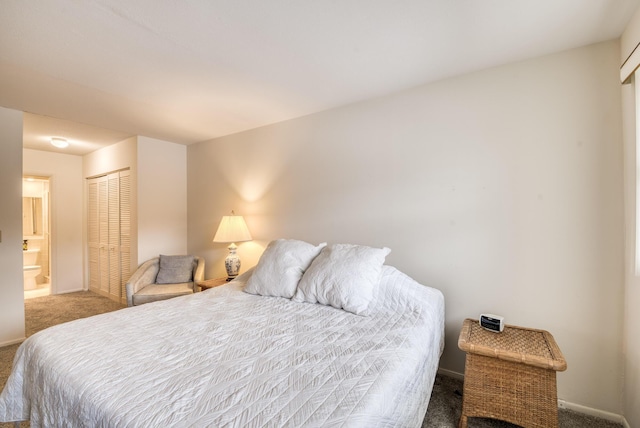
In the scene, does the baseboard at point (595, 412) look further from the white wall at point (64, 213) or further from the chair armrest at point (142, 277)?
the white wall at point (64, 213)

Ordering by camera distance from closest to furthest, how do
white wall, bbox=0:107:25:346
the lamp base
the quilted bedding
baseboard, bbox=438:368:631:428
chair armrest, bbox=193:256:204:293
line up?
the quilted bedding, baseboard, bbox=438:368:631:428, white wall, bbox=0:107:25:346, the lamp base, chair armrest, bbox=193:256:204:293

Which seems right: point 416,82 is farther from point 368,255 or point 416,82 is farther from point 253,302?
point 253,302

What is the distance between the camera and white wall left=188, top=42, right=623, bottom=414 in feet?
5.86

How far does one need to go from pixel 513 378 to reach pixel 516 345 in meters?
0.17

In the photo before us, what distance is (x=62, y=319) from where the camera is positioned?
3605 millimetres

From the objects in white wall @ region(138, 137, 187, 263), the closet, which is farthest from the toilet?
white wall @ region(138, 137, 187, 263)

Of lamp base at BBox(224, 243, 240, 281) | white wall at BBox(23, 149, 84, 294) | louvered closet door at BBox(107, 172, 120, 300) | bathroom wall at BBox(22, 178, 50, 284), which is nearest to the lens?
lamp base at BBox(224, 243, 240, 281)

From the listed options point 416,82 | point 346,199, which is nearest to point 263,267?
point 346,199

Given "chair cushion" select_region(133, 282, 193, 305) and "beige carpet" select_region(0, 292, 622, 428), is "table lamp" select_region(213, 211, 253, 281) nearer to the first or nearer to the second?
"chair cushion" select_region(133, 282, 193, 305)

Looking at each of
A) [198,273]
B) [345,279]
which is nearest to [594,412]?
[345,279]

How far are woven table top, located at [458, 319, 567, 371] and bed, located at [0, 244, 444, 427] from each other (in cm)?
22

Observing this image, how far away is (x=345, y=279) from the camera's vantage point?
202 centimetres

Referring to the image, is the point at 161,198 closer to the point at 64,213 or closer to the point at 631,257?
the point at 64,213

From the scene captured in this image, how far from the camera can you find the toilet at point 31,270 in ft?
16.9
